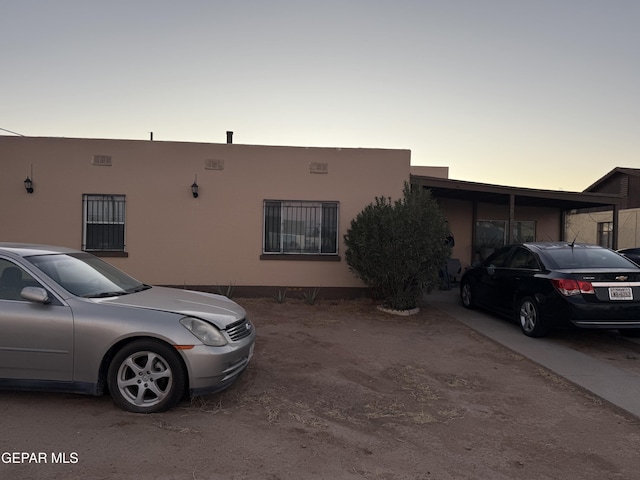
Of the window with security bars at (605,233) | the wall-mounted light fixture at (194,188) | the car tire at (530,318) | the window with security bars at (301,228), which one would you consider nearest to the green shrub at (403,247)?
the window with security bars at (301,228)

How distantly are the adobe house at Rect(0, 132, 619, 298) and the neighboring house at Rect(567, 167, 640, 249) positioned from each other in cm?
1738

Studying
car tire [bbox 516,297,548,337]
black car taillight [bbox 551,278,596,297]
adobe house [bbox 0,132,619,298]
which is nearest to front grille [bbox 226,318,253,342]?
black car taillight [bbox 551,278,596,297]

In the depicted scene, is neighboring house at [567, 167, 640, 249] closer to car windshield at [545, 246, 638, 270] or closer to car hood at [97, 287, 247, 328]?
car windshield at [545, 246, 638, 270]

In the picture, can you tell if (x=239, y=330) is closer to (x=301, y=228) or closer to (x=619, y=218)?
(x=301, y=228)

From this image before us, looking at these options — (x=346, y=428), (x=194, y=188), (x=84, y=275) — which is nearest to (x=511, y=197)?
(x=194, y=188)

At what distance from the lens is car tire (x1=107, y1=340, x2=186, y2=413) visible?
4168 mm

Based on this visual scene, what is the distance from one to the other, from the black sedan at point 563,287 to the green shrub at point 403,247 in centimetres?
122

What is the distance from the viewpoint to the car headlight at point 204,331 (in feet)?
14.1

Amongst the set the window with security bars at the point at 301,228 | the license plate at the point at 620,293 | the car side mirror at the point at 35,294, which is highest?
the window with security bars at the point at 301,228

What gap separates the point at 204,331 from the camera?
4.35 meters

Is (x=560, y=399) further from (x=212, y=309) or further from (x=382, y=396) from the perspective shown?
(x=212, y=309)

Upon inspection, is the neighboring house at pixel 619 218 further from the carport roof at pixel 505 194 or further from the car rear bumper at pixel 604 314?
the car rear bumper at pixel 604 314

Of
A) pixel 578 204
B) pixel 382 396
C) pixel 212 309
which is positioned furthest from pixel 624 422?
pixel 578 204

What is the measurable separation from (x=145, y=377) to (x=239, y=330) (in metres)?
0.96
